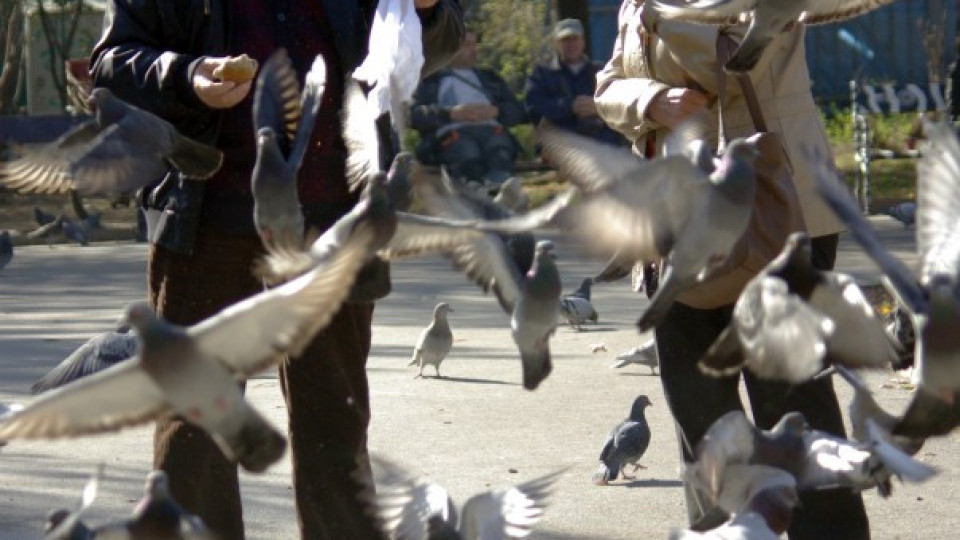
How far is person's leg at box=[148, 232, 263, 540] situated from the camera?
5.48m

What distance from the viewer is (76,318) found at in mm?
13375

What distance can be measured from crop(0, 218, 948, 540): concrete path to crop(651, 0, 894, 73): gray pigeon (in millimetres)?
747

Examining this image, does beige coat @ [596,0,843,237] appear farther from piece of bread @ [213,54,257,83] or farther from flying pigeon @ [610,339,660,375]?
flying pigeon @ [610,339,660,375]

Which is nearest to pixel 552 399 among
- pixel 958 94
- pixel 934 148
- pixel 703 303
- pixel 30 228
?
pixel 958 94

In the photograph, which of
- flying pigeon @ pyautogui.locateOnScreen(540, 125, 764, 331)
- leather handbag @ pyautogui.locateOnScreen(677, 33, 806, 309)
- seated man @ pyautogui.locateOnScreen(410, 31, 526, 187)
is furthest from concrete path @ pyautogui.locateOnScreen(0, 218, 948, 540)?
seated man @ pyautogui.locateOnScreen(410, 31, 526, 187)

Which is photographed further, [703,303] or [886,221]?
[886,221]

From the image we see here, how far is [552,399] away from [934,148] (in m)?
4.88

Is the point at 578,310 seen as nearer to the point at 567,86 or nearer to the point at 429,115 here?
the point at 567,86

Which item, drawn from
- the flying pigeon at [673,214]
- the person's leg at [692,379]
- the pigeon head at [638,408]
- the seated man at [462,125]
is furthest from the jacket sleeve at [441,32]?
the seated man at [462,125]

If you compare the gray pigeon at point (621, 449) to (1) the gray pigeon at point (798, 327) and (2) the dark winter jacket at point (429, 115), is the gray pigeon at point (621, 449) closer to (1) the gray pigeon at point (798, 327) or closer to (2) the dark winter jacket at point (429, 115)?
(1) the gray pigeon at point (798, 327)

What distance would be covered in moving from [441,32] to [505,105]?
15.5m

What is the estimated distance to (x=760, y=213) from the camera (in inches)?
212

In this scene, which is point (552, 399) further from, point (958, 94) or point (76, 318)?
point (76, 318)

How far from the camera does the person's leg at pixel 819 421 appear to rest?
Result: 563 centimetres
